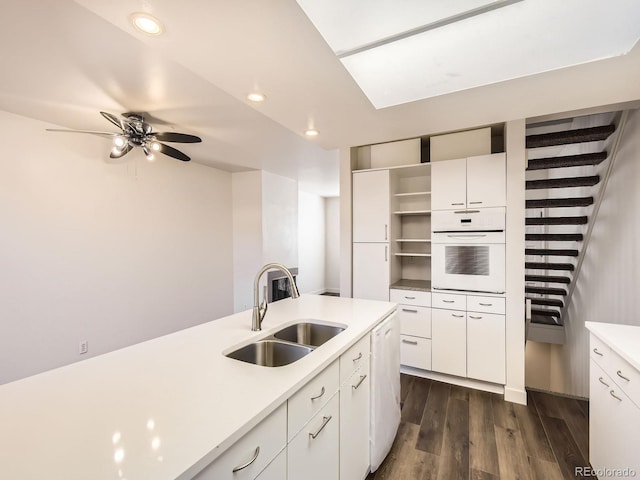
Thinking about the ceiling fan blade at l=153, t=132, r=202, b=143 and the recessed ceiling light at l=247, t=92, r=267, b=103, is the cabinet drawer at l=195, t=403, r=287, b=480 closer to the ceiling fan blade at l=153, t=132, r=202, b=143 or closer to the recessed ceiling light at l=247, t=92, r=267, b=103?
the recessed ceiling light at l=247, t=92, r=267, b=103

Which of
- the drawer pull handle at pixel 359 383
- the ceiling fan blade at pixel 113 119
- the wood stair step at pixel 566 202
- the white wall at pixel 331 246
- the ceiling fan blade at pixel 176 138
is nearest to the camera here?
the drawer pull handle at pixel 359 383

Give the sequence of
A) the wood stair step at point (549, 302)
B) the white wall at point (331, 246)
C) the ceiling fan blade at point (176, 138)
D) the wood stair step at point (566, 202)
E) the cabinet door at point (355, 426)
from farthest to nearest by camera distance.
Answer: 1. the white wall at point (331, 246)
2. the wood stair step at point (549, 302)
3. the wood stair step at point (566, 202)
4. the ceiling fan blade at point (176, 138)
5. the cabinet door at point (355, 426)

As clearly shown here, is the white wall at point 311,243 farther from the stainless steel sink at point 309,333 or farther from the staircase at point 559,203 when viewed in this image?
the stainless steel sink at point 309,333

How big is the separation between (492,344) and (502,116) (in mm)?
2043

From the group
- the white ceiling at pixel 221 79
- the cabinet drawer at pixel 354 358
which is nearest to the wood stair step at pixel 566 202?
the white ceiling at pixel 221 79

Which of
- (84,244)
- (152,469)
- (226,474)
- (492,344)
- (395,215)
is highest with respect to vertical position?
(395,215)

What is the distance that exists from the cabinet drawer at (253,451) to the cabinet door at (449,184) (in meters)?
2.55

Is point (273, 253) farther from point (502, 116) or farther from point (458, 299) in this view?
point (502, 116)

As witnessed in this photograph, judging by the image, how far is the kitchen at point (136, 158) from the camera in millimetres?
1684

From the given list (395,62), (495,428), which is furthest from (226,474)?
(495,428)

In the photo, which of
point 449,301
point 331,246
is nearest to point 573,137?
point 449,301

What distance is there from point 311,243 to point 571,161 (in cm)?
526

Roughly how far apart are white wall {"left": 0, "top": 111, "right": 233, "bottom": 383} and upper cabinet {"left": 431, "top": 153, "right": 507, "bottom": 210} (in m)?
3.50

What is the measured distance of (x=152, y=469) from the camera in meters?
0.64
